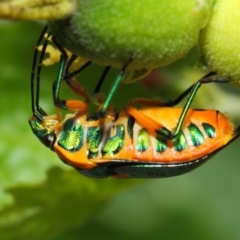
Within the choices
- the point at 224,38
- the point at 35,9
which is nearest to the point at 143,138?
the point at 224,38

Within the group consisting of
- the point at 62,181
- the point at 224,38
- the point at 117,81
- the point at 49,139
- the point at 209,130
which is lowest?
the point at 62,181

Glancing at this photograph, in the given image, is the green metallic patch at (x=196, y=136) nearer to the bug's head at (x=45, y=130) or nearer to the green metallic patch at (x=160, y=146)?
the green metallic patch at (x=160, y=146)

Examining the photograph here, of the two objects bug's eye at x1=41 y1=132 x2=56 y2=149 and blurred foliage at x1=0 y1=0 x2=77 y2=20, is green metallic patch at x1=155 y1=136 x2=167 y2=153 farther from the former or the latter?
blurred foliage at x1=0 y1=0 x2=77 y2=20

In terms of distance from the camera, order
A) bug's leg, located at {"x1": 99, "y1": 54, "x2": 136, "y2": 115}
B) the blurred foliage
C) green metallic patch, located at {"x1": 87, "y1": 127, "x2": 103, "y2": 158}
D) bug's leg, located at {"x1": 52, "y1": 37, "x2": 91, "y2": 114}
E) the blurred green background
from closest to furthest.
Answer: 1. the blurred foliage
2. bug's leg, located at {"x1": 99, "y1": 54, "x2": 136, "y2": 115}
3. bug's leg, located at {"x1": 52, "y1": 37, "x2": 91, "y2": 114}
4. green metallic patch, located at {"x1": 87, "y1": 127, "x2": 103, "y2": 158}
5. the blurred green background

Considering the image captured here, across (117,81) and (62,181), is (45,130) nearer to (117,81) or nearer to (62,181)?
(117,81)

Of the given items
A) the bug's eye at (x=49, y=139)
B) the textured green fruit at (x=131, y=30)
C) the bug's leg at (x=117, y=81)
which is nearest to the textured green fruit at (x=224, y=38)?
the textured green fruit at (x=131, y=30)

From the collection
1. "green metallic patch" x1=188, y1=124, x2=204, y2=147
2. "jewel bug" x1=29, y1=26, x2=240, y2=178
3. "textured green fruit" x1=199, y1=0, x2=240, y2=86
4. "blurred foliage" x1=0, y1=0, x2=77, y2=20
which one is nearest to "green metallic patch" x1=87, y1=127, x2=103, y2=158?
"jewel bug" x1=29, y1=26, x2=240, y2=178
